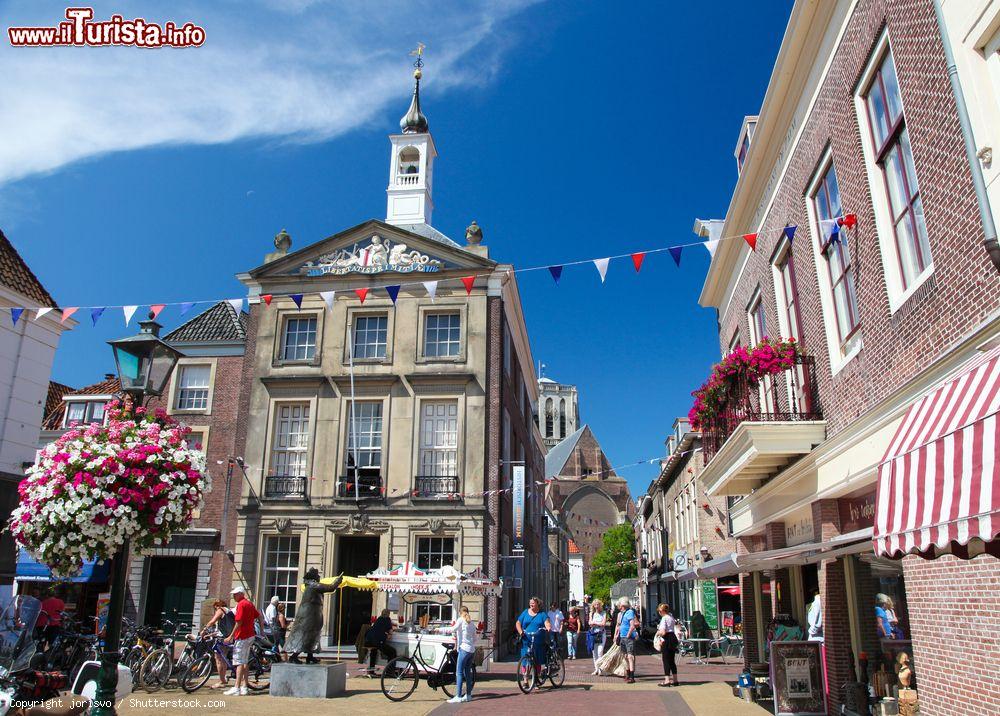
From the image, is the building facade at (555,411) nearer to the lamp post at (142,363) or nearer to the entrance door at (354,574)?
the entrance door at (354,574)

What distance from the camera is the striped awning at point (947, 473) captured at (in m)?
4.26

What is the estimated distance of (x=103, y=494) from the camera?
7422mm

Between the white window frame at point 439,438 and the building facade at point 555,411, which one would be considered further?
the building facade at point 555,411

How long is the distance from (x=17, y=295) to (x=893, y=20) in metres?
16.3

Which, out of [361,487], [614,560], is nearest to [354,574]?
[361,487]

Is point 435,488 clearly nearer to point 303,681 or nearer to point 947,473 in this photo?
point 303,681

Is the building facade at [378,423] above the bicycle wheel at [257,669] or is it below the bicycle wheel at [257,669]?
above

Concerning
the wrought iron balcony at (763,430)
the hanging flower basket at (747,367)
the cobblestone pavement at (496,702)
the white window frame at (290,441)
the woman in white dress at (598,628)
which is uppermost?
the white window frame at (290,441)

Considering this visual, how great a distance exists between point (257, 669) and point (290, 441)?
11.4 meters

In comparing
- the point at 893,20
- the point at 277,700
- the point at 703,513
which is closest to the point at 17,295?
the point at 277,700

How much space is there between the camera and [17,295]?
1541 centimetres

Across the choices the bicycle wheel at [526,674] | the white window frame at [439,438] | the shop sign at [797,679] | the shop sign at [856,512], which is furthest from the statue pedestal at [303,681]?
the white window frame at [439,438]

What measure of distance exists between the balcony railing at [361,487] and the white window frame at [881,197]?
18005 millimetres

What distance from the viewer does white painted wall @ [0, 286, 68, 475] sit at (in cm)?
1505
